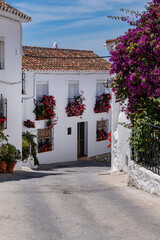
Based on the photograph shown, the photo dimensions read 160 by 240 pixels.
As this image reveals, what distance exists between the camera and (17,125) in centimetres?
1705

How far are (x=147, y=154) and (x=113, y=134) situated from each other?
7.47 meters

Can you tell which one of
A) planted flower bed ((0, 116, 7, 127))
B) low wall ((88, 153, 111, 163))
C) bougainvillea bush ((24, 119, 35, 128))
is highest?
planted flower bed ((0, 116, 7, 127))

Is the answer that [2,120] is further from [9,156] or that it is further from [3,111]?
[9,156]

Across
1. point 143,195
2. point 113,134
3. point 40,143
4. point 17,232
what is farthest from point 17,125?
point 17,232

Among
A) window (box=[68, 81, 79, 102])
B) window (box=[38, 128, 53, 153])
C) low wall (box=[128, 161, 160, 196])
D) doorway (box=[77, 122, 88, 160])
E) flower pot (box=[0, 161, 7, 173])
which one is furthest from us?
doorway (box=[77, 122, 88, 160])

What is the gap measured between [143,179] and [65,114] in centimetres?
1578

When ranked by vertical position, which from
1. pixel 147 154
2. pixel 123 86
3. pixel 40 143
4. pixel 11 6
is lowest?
pixel 40 143

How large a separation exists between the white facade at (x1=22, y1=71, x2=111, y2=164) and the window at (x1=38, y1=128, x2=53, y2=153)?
0.24m

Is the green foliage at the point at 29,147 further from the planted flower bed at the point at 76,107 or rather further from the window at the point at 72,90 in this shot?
the window at the point at 72,90

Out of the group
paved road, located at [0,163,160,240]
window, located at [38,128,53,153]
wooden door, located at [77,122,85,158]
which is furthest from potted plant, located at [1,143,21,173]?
wooden door, located at [77,122,85,158]

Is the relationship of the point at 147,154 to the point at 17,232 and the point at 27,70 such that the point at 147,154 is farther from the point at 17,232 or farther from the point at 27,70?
the point at 27,70

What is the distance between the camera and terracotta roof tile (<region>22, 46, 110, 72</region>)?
2270cm

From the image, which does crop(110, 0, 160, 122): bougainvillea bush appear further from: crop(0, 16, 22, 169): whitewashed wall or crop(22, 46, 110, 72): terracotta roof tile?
crop(22, 46, 110, 72): terracotta roof tile

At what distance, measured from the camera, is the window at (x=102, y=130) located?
1078 inches
